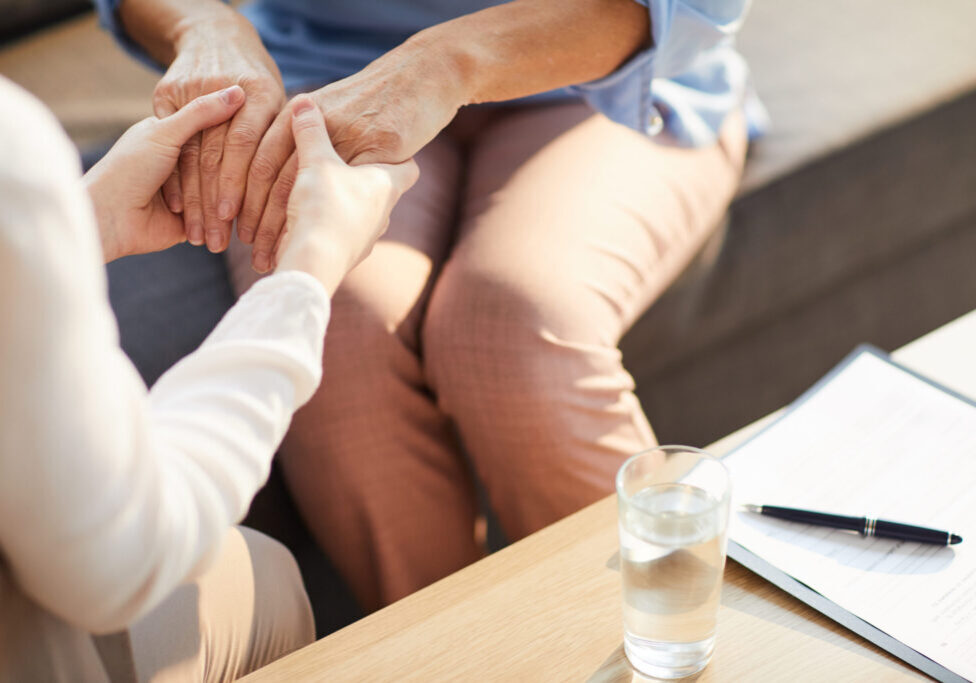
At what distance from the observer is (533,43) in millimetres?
907

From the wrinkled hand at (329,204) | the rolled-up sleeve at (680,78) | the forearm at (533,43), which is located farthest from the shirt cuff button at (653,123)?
the wrinkled hand at (329,204)

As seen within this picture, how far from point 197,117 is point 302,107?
0.09 metres

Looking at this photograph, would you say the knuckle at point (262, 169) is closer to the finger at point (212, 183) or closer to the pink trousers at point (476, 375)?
the finger at point (212, 183)

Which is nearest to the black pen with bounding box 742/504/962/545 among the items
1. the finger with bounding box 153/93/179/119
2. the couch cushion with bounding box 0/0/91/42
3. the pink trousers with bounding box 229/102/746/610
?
the pink trousers with bounding box 229/102/746/610

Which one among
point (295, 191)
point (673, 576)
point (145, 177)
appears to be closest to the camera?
point (673, 576)

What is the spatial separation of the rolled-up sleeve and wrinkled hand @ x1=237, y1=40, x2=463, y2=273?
0.22 metres

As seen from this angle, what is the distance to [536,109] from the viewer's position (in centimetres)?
112

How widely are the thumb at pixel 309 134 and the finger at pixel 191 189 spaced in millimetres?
95

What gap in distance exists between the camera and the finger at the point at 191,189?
0.81 m

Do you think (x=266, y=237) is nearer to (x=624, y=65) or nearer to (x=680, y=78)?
(x=624, y=65)

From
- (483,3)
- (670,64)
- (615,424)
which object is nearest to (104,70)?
(483,3)

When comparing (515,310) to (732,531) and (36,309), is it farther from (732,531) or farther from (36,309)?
(36,309)

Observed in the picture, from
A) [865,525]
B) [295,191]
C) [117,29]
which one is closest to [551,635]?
[865,525]

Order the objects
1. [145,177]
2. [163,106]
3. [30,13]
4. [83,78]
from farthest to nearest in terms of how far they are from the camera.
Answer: [30,13]
[83,78]
[163,106]
[145,177]
